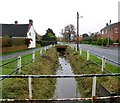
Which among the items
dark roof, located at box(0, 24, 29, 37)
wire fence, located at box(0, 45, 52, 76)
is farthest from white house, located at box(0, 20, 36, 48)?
→ wire fence, located at box(0, 45, 52, 76)

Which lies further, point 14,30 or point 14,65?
point 14,30

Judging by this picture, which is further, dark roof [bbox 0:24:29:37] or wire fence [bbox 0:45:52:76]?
dark roof [bbox 0:24:29:37]

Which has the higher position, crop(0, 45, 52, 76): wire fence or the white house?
the white house

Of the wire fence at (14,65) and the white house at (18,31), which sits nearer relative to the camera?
the wire fence at (14,65)

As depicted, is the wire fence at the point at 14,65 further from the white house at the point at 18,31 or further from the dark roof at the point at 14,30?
the dark roof at the point at 14,30

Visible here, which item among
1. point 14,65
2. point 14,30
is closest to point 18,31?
point 14,30

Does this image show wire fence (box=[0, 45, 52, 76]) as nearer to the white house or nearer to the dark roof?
the white house

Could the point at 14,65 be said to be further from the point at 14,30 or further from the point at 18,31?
the point at 14,30

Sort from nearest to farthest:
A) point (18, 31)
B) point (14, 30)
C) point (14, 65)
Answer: point (14, 65) < point (18, 31) < point (14, 30)

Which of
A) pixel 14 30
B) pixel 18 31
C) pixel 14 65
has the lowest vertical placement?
pixel 14 65

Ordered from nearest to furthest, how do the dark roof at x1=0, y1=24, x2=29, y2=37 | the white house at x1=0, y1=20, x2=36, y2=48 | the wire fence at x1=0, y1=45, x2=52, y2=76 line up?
the wire fence at x1=0, y1=45, x2=52, y2=76 < the white house at x1=0, y1=20, x2=36, y2=48 < the dark roof at x1=0, y1=24, x2=29, y2=37

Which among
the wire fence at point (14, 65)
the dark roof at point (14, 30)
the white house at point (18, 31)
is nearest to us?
the wire fence at point (14, 65)

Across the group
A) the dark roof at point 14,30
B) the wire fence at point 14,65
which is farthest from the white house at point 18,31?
the wire fence at point 14,65

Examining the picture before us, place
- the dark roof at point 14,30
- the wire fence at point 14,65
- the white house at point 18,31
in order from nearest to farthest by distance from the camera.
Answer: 1. the wire fence at point 14,65
2. the white house at point 18,31
3. the dark roof at point 14,30
